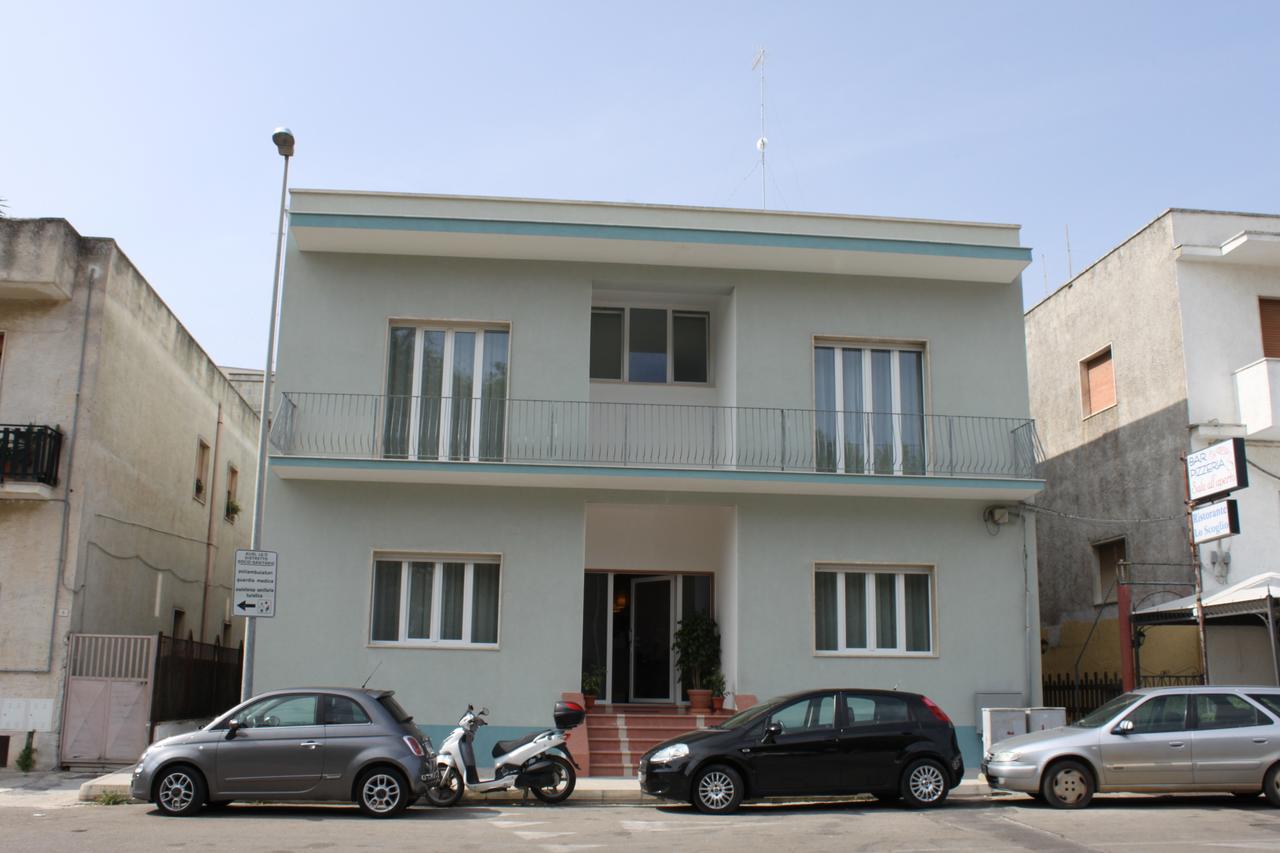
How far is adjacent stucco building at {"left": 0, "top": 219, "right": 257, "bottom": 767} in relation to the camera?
16469 mm

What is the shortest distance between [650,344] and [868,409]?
3698 mm

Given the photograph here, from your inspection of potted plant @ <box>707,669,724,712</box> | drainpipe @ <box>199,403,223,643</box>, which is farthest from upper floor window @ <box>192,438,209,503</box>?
potted plant @ <box>707,669,724,712</box>

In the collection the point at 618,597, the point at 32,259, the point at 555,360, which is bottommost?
the point at 618,597

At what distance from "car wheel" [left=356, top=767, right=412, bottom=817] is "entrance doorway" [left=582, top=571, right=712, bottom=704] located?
23.1ft

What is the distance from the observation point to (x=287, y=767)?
11.8 meters

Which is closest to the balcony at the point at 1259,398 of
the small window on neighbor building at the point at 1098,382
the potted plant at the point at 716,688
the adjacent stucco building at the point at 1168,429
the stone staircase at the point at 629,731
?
the adjacent stucco building at the point at 1168,429

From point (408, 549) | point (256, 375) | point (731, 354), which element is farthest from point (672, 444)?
point (256, 375)

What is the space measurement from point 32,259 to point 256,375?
14.9 metres

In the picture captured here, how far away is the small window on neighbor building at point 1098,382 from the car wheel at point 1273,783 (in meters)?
9.15

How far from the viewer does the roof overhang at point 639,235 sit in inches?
658

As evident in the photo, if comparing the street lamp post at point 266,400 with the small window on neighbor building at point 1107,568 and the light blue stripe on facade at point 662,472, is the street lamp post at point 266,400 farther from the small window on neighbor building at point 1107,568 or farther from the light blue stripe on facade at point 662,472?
the small window on neighbor building at point 1107,568

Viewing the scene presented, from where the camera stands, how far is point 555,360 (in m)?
17.3

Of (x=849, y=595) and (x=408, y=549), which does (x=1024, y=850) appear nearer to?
(x=849, y=595)

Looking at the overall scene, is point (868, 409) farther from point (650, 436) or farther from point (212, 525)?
point (212, 525)
